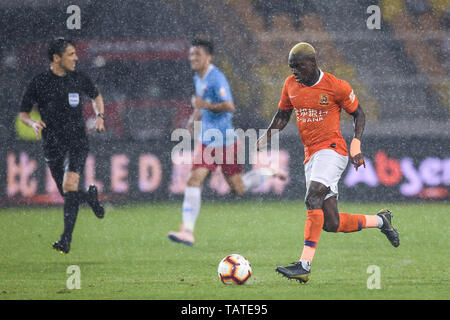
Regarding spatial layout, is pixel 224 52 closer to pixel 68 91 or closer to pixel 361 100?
pixel 361 100

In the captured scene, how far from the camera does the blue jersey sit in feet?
29.8

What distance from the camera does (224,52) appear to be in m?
17.8

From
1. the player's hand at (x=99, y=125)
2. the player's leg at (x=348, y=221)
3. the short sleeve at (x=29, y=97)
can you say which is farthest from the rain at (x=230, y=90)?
the player's leg at (x=348, y=221)

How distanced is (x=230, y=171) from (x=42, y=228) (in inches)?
124

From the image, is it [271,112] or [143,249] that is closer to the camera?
[143,249]

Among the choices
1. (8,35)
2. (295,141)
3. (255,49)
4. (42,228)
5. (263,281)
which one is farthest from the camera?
(255,49)

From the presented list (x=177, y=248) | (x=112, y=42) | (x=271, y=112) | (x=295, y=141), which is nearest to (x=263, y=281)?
(x=177, y=248)

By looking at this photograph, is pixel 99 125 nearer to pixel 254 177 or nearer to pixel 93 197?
pixel 93 197

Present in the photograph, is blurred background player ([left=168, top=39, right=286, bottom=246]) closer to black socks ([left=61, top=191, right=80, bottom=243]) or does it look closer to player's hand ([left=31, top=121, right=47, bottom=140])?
black socks ([left=61, top=191, right=80, bottom=243])

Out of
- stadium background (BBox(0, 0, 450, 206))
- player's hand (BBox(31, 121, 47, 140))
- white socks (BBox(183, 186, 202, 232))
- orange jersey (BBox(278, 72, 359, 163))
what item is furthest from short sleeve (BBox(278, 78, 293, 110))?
stadium background (BBox(0, 0, 450, 206))

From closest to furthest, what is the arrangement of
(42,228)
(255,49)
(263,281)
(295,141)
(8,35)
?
1. (263,281)
2. (42,228)
3. (295,141)
4. (8,35)
5. (255,49)

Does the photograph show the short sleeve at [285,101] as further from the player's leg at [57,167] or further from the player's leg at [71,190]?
the player's leg at [57,167]

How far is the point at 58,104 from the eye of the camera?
28.2 ft

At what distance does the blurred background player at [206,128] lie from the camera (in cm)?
896
